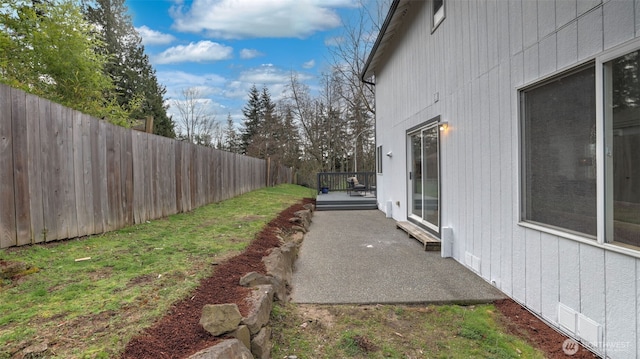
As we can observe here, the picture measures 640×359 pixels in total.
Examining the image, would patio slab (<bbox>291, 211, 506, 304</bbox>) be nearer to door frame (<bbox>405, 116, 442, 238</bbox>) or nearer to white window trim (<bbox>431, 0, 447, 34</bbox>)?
door frame (<bbox>405, 116, 442, 238</bbox>)

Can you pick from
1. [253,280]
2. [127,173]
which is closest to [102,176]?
[127,173]

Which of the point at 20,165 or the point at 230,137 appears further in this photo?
the point at 230,137

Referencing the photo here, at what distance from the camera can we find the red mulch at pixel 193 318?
5.61 ft

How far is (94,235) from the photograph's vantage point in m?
4.05

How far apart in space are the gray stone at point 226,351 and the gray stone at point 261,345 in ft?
0.70

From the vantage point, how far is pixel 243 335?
198cm

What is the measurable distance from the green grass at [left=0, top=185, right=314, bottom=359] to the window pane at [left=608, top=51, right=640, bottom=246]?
322cm

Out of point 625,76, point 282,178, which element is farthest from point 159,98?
point 625,76

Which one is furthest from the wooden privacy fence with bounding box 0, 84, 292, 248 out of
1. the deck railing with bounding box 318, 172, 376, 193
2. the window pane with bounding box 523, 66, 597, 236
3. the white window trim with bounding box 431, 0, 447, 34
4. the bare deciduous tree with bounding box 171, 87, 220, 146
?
the bare deciduous tree with bounding box 171, 87, 220, 146

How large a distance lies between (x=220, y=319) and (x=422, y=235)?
416 centimetres

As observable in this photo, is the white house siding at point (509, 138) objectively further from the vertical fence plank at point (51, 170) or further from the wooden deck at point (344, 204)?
the vertical fence plank at point (51, 170)

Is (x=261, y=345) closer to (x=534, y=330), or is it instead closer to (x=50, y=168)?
(x=534, y=330)

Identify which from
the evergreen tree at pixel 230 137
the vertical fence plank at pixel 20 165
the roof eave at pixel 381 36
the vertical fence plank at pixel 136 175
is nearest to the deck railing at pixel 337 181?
the roof eave at pixel 381 36

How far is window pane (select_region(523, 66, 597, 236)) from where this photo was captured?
226 centimetres
